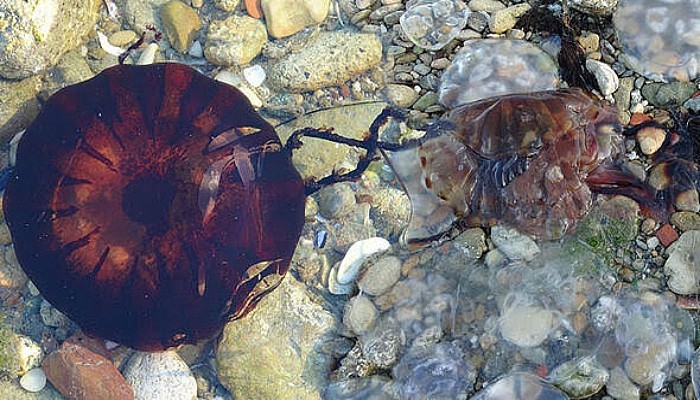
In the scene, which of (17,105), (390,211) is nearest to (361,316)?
(390,211)

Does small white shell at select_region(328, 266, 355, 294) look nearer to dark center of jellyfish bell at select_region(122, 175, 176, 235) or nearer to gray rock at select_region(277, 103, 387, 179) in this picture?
gray rock at select_region(277, 103, 387, 179)

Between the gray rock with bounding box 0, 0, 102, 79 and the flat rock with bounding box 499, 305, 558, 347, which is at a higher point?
the gray rock with bounding box 0, 0, 102, 79

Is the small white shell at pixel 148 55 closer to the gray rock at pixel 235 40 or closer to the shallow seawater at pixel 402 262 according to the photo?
the shallow seawater at pixel 402 262

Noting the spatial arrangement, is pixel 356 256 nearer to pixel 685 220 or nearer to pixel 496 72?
pixel 496 72

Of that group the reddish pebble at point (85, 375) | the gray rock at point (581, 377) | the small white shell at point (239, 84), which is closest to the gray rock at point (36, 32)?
the small white shell at point (239, 84)

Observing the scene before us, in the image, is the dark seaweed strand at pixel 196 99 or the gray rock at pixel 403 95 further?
the gray rock at pixel 403 95

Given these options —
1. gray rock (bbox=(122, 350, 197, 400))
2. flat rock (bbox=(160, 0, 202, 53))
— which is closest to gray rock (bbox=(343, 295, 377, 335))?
gray rock (bbox=(122, 350, 197, 400))

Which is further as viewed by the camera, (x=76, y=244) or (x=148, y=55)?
(x=148, y=55)

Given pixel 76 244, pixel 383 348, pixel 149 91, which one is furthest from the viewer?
pixel 383 348
